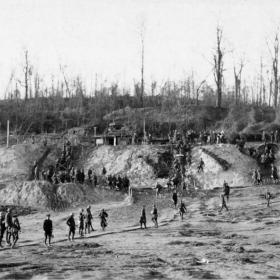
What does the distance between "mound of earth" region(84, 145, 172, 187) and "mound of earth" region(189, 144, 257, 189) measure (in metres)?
2.89

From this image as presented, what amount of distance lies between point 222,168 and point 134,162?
8.11 meters

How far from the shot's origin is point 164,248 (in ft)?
64.2

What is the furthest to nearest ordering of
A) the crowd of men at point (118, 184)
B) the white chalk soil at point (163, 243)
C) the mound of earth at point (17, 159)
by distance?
1. the mound of earth at point (17, 159)
2. the crowd of men at point (118, 184)
3. the white chalk soil at point (163, 243)

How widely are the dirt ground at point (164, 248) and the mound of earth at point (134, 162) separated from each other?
36.8 ft

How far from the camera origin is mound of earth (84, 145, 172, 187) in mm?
44366

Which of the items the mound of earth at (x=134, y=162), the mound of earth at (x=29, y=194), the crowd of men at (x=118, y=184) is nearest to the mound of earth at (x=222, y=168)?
the mound of earth at (x=134, y=162)

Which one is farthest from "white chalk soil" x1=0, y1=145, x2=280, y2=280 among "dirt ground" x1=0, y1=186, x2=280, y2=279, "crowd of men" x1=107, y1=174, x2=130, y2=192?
"crowd of men" x1=107, y1=174, x2=130, y2=192

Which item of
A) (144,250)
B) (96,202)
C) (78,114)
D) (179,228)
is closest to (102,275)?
(144,250)

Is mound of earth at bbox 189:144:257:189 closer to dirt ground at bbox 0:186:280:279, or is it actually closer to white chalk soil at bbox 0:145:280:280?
white chalk soil at bbox 0:145:280:280

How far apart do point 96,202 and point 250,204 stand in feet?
36.8

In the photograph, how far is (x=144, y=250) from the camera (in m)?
19.1

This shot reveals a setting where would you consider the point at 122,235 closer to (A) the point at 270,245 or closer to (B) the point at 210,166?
(A) the point at 270,245

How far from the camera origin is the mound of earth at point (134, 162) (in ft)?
146

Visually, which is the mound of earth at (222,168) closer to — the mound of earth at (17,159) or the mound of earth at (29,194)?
the mound of earth at (29,194)
